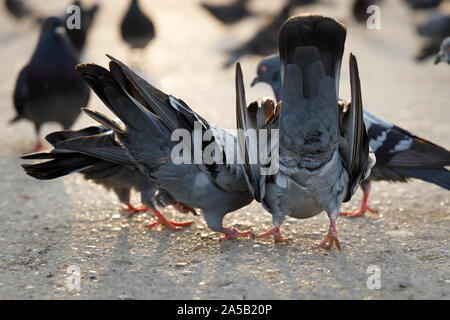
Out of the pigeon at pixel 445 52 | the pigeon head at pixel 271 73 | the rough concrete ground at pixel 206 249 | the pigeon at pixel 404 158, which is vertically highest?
the pigeon at pixel 445 52

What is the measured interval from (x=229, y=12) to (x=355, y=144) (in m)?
13.8

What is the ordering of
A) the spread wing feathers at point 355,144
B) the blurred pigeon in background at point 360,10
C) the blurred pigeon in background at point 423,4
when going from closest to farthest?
the spread wing feathers at point 355,144 → the blurred pigeon in background at point 360,10 → the blurred pigeon in background at point 423,4

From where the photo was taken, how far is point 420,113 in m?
7.92

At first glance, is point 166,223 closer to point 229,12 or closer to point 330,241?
point 330,241

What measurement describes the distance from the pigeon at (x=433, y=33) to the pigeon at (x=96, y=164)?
787 cm

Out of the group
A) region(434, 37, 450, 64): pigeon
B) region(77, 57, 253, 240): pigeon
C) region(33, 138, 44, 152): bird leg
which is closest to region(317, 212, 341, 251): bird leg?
region(77, 57, 253, 240): pigeon

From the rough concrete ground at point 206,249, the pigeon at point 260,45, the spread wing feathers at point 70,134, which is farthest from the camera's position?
the pigeon at point 260,45

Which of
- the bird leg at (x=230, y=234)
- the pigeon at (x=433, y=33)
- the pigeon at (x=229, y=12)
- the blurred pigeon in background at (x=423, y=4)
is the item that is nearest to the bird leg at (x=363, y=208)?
the bird leg at (x=230, y=234)

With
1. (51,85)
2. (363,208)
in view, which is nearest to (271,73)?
(363,208)

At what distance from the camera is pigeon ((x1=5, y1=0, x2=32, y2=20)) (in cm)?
1817

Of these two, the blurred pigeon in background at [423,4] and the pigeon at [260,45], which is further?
the blurred pigeon in background at [423,4]

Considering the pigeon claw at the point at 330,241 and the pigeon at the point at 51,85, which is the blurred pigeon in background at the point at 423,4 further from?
the pigeon claw at the point at 330,241

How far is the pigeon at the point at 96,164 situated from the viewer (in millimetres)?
3936

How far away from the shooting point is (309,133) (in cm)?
338
